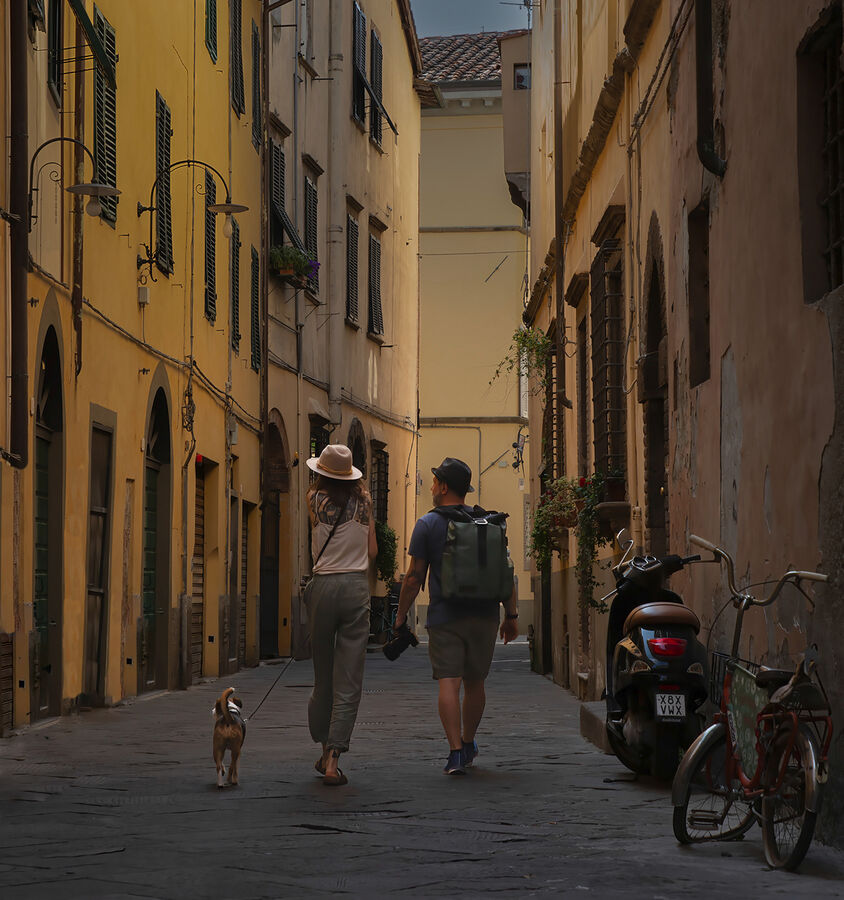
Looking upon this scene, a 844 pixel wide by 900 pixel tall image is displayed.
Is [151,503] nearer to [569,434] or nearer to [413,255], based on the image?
[569,434]

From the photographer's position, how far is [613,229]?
44.9 feet

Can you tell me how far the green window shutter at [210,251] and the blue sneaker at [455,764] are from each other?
34.3ft

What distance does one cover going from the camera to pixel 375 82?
29891 millimetres

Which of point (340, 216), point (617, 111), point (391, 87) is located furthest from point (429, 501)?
point (617, 111)

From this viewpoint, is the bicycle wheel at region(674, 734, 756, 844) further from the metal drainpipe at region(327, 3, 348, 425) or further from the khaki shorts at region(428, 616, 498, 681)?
the metal drainpipe at region(327, 3, 348, 425)

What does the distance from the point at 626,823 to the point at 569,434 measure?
11726 mm

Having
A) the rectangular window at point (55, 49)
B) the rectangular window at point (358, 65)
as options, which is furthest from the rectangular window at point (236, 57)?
the rectangular window at point (55, 49)

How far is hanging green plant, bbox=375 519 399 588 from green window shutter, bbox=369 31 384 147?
22.8 ft

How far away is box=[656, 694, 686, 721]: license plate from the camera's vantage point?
7.50 metres

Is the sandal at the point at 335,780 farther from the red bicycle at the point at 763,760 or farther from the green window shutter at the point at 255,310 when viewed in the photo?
the green window shutter at the point at 255,310

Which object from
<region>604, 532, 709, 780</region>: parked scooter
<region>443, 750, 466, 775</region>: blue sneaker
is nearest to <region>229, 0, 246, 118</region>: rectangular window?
<region>443, 750, 466, 775</region>: blue sneaker

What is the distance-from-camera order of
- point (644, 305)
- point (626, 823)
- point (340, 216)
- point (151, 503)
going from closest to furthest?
point (626, 823)
point (644, 305)
point (151, 503)
point (340, 216)

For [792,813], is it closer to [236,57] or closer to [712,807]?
[712,807]

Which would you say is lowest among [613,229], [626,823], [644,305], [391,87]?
[626,823]
